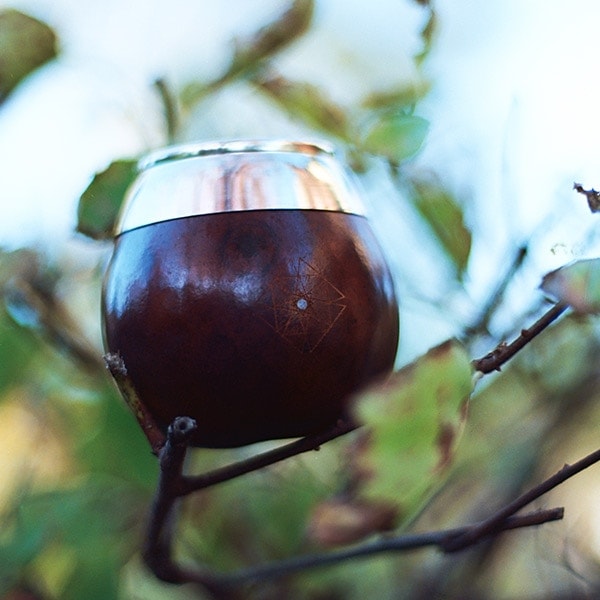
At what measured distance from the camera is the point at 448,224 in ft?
Answer: 2.12

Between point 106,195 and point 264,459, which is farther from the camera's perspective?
point 106,195

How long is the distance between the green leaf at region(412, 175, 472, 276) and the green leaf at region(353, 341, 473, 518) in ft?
0.72

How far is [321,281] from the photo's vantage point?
0.46m

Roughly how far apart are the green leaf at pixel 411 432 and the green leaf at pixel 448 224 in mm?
219

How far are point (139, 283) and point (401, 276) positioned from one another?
344 mm

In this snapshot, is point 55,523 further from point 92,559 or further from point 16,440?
point 16,440

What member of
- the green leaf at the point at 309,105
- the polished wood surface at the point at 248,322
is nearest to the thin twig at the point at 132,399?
the polished wood surface at the point at 248,322

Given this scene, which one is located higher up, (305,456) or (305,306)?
(305,306)

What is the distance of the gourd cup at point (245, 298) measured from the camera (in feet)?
1.48

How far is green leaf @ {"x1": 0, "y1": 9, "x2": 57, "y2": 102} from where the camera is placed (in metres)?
0.65

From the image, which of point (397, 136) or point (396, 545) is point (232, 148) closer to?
point (397, 136)

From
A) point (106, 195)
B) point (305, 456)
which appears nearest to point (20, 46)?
point (106, 195)

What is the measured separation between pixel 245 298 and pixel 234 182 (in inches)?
2.4

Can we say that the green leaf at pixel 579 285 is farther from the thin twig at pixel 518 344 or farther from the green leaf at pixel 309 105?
the green leaf at pixel 309 105
